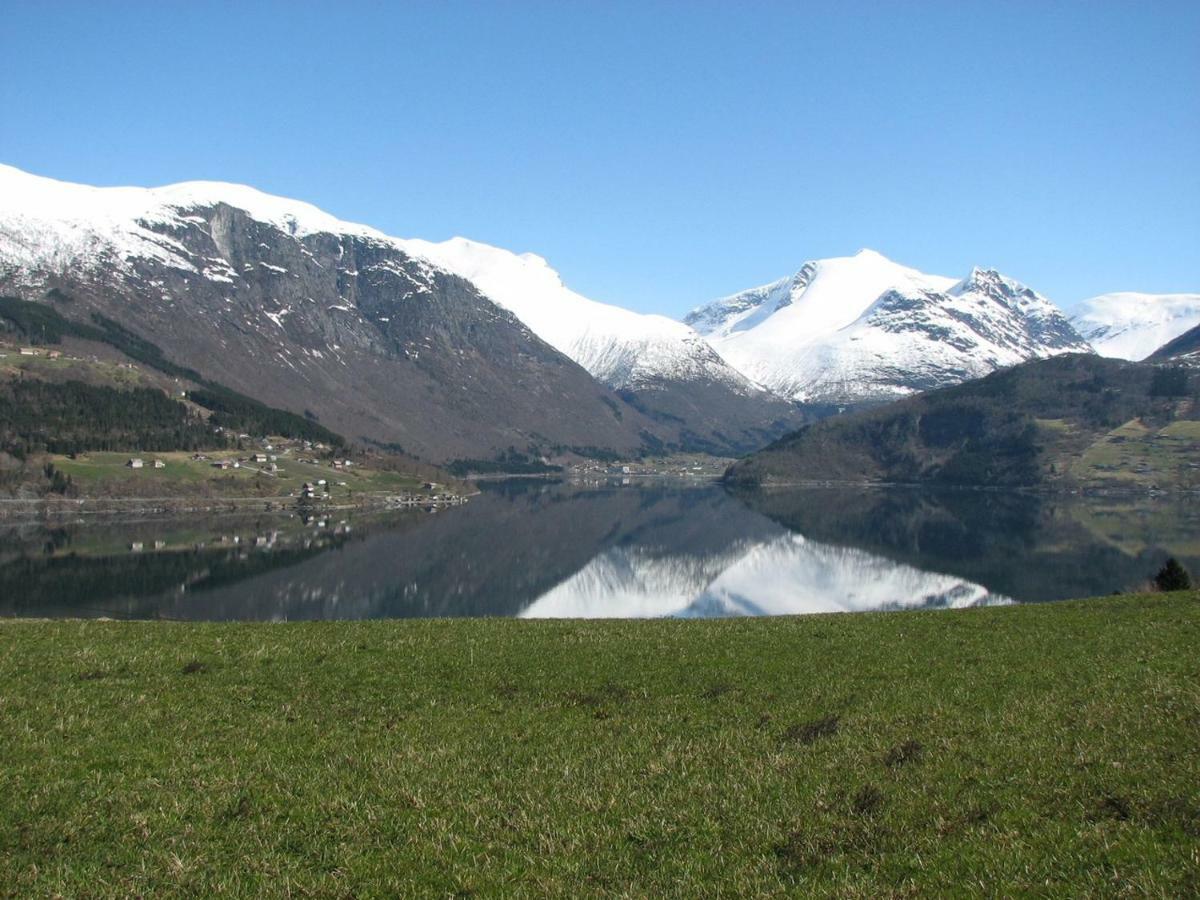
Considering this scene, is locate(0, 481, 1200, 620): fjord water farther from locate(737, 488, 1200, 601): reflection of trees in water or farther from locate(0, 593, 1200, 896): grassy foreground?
locate(0, 593, 1200, 896): grassy foreground

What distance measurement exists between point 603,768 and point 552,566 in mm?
106810

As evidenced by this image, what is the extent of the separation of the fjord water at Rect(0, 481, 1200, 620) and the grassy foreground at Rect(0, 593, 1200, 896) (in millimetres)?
57518

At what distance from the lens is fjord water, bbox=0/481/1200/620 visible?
88.7 m

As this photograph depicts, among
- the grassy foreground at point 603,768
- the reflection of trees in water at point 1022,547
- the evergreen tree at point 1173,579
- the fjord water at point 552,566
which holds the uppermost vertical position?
the evergreen tree at point 1173,579

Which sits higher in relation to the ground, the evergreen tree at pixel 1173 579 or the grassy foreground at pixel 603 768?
the evergreen tree at pixel 1173 579

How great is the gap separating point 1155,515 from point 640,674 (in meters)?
205

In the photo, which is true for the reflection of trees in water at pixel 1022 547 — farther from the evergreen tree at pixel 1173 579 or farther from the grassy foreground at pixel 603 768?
the grassy foreground at pixel 603 768

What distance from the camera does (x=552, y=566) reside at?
123 metres

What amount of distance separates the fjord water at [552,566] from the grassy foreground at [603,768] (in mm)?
57518

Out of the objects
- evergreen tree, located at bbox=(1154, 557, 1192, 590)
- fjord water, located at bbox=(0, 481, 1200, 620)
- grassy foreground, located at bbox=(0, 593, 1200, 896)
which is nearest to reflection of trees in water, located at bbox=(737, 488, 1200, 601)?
fjord water, located at bbox=(0, 481, 1200, 620)

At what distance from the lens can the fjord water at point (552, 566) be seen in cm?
8869

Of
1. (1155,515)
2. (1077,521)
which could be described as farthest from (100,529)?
(1155,515)

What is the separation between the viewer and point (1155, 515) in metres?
192

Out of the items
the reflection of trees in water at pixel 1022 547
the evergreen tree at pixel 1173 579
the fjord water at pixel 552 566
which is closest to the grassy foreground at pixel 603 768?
the evergreen tree at pixel 1173 579
